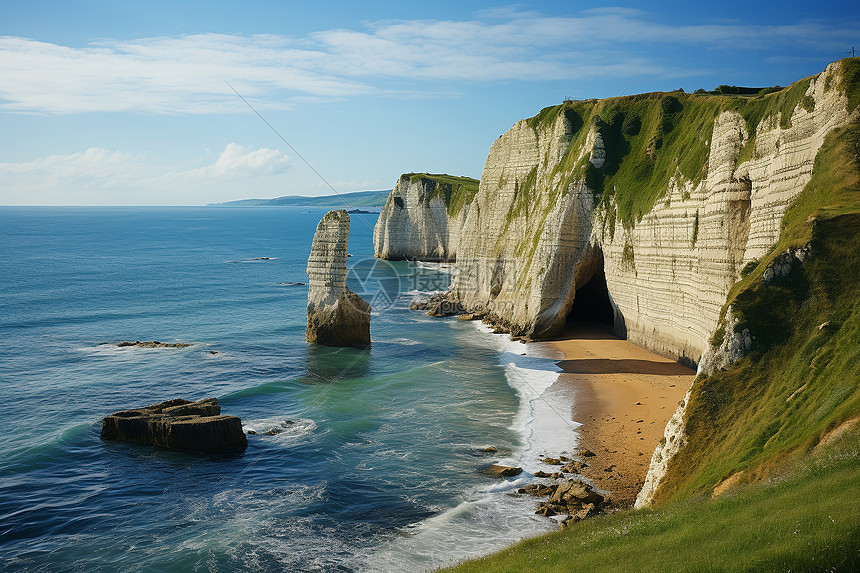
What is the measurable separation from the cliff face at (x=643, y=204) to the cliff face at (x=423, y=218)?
3324cm

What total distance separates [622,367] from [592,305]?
13.1m

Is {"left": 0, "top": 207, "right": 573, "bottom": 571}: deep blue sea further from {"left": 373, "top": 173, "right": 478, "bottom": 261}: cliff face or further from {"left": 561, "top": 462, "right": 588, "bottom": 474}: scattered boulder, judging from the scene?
{"left": 373, "top": 173, "right": 478, "bottom": 261}: cliff face

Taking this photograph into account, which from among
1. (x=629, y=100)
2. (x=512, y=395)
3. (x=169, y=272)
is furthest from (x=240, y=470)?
(x=169, y=272)

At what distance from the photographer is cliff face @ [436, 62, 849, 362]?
24.8 metres

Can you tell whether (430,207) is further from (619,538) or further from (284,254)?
(619,538)

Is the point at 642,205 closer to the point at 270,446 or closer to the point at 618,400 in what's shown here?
the point at 618,400

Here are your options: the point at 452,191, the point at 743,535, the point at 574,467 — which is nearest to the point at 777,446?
the point at 743,535

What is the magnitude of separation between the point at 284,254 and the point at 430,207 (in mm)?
36406

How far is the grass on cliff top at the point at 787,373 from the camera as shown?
13.6 m

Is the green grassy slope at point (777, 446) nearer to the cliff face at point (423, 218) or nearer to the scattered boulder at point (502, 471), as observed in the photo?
the scattered boulder at point (502, 471)

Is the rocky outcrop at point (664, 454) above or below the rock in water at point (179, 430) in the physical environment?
above

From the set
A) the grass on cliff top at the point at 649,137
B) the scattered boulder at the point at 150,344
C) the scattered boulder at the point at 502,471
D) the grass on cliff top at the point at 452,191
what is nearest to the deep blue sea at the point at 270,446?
the scattered boulder at the point at 502,471

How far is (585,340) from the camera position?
39.1m

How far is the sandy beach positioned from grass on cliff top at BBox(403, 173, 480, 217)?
48379mm
